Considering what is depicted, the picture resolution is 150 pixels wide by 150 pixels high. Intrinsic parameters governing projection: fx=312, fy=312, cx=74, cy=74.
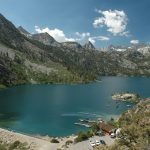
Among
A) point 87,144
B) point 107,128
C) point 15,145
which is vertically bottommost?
point 15,145

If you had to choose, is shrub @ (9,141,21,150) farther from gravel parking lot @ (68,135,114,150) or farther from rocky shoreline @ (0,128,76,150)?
gravel parking lot @ (68,135,114,150)

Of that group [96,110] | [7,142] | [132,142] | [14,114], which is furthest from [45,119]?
[132,142]

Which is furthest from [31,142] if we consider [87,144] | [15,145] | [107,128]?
[107,128]

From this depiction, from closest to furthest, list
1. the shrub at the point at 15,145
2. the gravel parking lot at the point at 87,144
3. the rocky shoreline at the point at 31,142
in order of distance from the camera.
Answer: the gravel parking lot at the point at 87,144, the shrub at the point at 15,145, the rocky shoreline at the point at 31,142

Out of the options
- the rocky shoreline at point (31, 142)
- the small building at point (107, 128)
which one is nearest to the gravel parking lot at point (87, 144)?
the rocky shoreline at point (31, 142)

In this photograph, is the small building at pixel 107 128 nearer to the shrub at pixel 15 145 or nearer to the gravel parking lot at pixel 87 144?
the gravel parking lot at pixel 87 144

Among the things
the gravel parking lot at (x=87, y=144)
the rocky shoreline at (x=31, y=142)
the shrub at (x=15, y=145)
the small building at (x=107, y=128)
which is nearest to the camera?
the gravel parking lot at (x=87, y=144)

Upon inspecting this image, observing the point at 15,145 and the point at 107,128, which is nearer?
the point at 15,145

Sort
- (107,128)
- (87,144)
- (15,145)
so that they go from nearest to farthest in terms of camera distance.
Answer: (87,144)
(15,145)
(107,128)

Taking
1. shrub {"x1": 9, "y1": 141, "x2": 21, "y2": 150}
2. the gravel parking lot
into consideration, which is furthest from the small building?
shrub {"x1": 9, "y1": 141, "x2": 21, "y2": 150}

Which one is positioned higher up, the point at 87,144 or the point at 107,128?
the point at 107,128

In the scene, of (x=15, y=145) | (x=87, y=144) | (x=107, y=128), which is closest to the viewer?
(x=87, y=144)

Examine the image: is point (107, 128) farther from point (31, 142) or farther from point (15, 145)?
point (15, 145)

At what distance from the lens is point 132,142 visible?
44281 millimetres
